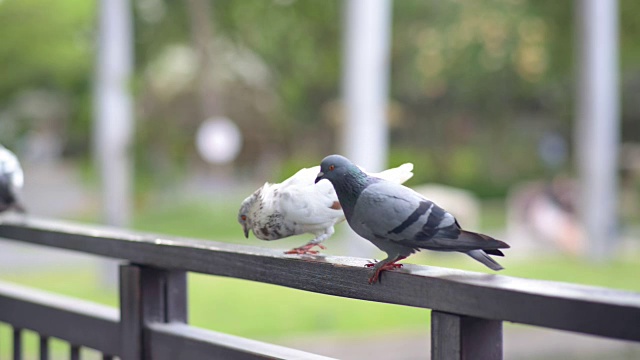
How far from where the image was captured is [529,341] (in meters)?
4.55

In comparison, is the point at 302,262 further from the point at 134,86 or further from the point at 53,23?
the point at 53,23

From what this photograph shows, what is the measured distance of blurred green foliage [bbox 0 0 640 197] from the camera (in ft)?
35.6

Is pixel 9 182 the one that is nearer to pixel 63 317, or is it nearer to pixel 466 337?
pixel 63 317

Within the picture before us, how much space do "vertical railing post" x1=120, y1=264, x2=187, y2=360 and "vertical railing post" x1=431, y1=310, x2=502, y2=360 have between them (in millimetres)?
548

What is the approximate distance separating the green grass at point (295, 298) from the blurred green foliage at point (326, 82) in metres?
3.18

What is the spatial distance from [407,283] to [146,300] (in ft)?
1.76

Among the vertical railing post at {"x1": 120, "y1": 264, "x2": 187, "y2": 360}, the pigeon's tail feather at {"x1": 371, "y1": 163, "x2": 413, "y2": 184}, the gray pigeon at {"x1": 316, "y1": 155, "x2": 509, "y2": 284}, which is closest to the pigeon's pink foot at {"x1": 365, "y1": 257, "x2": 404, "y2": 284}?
the gray pigeon at {"x1": 316, "y1": 155, "x2": 509, "y2": 284}

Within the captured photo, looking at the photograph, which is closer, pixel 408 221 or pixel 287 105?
pixel 408 221

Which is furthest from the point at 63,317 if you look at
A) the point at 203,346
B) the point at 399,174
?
the point at 399,174

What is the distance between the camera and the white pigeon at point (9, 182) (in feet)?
5.35

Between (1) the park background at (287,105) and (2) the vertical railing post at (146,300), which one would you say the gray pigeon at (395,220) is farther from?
(1) the park background at (287,105)

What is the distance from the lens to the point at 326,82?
526 inches

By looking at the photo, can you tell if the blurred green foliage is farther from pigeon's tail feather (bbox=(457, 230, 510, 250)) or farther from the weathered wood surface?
pigeon's tail feather (bbox=(457, 230, 510, 250))

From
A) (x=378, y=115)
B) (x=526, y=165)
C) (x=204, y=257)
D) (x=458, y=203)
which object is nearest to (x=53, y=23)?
(x=378, y=115)
